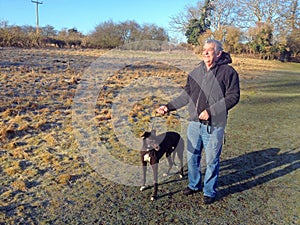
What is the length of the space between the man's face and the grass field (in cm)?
183

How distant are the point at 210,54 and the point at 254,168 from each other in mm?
2555

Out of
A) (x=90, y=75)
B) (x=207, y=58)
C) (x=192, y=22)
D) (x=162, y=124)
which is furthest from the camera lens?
(x=192, y=22)

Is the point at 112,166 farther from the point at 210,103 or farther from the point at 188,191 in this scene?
the point at 210,103

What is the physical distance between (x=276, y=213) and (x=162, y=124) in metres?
4.14

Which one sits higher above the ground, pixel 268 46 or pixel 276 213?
pixel 268 46

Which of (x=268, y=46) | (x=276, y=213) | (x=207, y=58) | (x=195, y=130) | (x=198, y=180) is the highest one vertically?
(x=268, y=46)

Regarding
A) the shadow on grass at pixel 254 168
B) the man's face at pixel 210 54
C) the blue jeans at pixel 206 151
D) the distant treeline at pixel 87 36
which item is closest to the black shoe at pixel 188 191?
the blue jeans at pixel 206 151

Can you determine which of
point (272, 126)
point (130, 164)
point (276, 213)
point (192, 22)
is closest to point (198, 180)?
point (276, 213)

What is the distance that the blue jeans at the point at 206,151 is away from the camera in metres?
3.32

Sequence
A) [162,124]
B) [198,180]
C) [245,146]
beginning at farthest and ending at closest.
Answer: [162,124] < [245,146] < [198,180]

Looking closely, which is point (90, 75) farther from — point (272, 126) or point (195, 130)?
point (195, 130)

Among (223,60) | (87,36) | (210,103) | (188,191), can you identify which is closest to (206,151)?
(210,103)

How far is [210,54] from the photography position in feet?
10.2

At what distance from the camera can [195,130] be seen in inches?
138
